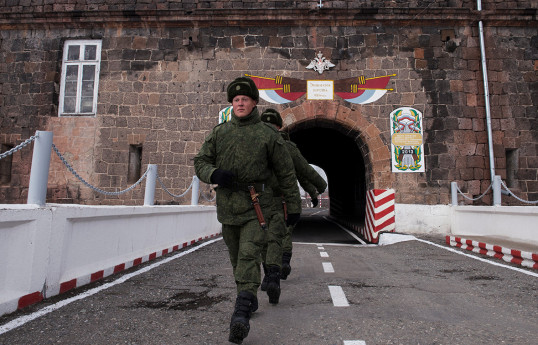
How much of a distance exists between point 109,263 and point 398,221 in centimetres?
842

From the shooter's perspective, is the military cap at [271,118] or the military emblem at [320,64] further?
the military emblem at [320,64]

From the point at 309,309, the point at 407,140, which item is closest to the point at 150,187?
the point at 309,309

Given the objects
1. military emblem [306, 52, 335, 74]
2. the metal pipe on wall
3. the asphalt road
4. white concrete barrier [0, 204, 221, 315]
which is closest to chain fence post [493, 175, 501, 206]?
the metal pipe on wall

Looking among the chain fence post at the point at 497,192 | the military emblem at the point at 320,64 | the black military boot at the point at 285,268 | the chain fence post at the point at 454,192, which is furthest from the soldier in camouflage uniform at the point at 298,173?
the military emblem at the point at 320,64

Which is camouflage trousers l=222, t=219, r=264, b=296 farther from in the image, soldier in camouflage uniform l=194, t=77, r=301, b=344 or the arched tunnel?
the arched tunnel

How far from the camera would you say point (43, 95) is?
495 inches

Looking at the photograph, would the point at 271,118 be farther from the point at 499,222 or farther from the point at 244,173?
the point at 499,222

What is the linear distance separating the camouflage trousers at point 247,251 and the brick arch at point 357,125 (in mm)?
9521

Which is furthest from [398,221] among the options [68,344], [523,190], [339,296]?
[68,344]

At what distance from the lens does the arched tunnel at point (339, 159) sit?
597 inches

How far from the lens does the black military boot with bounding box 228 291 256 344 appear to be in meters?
2.41

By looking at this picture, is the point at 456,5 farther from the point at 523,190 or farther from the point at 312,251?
the point at 312,251

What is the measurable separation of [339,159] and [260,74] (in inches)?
426

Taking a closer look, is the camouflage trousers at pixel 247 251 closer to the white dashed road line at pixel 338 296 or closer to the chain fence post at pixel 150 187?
the white dashed road line at pixel 338 296
